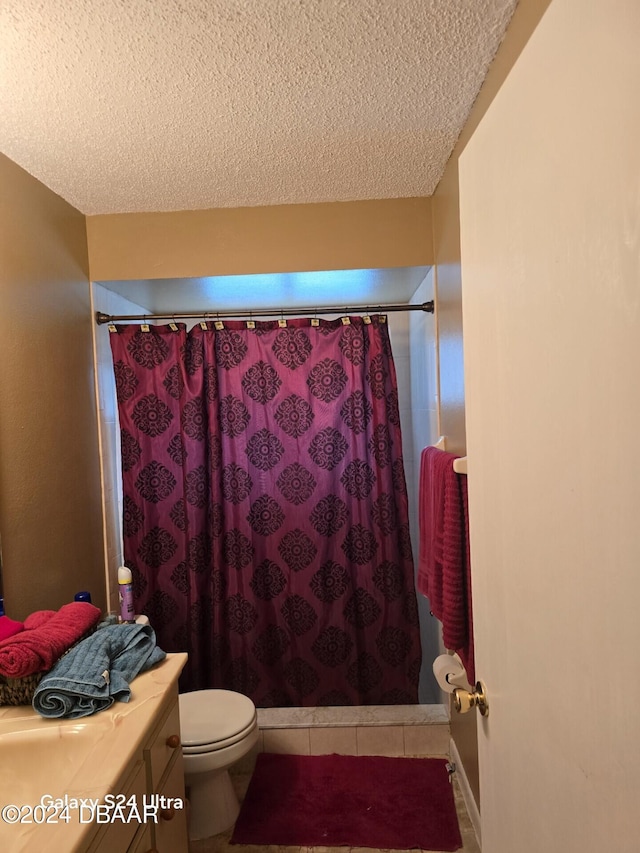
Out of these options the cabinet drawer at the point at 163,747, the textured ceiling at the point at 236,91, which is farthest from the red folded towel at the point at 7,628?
the textured ceiling at the point at 236,91

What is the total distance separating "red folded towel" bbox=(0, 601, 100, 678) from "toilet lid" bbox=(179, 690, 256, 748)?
2.20 feet

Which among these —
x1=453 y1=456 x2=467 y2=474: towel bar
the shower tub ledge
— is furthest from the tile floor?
x1=453 y1=456 x2=467 y2=474: towel bar

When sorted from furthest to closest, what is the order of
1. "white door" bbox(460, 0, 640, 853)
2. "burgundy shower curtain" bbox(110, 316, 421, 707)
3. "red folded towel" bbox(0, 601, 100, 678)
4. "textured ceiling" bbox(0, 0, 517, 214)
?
1. "burgundy shower curtain" bbox(110, 316, 421, 707)
2. "red folded towel" bbox(0, 601, 100, 678)
3. "textured ceiling" bbox(0, 0, 517, 214)
4. "white door" bbox(460, 0, 640, 853)

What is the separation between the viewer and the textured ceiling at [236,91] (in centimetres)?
113

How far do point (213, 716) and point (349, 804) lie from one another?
0.61 meters

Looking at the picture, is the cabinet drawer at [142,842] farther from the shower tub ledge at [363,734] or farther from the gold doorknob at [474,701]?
the shower tub ledge at [363,734]

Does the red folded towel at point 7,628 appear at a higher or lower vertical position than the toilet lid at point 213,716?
higher

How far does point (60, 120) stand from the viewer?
1.50m

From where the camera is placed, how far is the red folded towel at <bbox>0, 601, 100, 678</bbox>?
4.06ft

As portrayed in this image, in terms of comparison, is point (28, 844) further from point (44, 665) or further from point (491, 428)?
point (491, 428)

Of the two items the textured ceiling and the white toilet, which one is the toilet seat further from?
the textured ceiling

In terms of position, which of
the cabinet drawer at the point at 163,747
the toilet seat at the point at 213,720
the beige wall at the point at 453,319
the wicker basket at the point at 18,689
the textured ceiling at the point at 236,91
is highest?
the textured ceiling at the point at 236,91

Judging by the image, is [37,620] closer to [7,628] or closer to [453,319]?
[7,628]

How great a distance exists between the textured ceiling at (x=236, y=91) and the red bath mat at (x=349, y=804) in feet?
7.70
